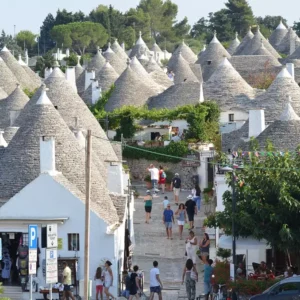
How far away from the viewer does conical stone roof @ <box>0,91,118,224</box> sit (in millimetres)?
36062

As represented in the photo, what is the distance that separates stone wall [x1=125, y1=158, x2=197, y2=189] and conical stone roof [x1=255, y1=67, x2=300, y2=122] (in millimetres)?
3755

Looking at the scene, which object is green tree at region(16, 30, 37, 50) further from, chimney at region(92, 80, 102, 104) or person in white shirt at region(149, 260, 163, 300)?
person in white shirt at region(149, 260, 163, 300)

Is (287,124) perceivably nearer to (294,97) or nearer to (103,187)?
(103,187)

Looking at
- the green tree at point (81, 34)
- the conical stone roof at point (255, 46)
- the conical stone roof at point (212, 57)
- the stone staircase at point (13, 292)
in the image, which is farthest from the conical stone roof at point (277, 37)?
the stone staircase at point (13, 292)

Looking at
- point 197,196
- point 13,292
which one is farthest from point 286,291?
point 197,196

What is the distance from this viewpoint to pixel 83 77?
89562mm

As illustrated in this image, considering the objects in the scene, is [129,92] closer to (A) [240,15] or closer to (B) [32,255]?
(B) [32,255]

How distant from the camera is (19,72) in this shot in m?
83.6

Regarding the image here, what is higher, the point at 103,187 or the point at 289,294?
the point at 103,187

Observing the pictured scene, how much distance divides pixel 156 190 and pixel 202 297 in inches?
803

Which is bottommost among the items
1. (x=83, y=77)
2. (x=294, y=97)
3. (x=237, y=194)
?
(x=237, y=194)

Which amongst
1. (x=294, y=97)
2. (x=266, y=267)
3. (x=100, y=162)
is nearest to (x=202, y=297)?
(x=266, y=267)

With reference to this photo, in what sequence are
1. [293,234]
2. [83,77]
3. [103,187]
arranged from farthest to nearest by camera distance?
[83,77] < [103,187] < [293,234]

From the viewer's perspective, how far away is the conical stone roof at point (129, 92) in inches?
2706
